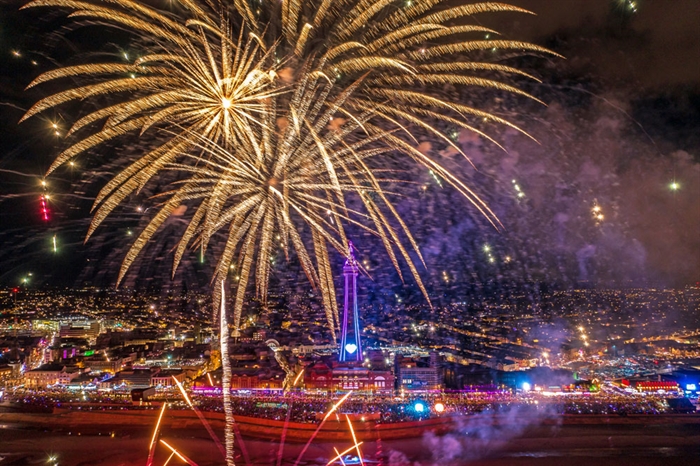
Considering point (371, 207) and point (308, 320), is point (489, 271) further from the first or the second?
point (371, 207)

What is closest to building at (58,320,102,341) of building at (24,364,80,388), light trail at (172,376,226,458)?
building at (24,364,80,388)

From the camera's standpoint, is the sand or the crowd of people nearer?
the sand

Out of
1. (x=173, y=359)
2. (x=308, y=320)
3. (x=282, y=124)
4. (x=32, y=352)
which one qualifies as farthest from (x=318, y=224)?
(x=308, y=320)

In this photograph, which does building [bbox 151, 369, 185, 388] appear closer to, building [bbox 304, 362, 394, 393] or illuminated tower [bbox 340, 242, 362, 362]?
building [bbox 304, 362, 394, 393]

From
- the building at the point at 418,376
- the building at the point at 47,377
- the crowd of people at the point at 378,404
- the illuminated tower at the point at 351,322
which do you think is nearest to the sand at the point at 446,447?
the crowd of people at the point at 378,404

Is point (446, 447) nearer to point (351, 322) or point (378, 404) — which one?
point (378, 404)

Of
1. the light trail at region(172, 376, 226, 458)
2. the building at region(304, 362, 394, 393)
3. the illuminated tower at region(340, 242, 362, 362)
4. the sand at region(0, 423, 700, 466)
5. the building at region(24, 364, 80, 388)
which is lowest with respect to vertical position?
the sand at region(0, 423, 700, 466)

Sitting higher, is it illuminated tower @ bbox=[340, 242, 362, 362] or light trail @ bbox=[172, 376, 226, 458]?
illuminated tower @ bbox=[340, 242, 362, 362]
